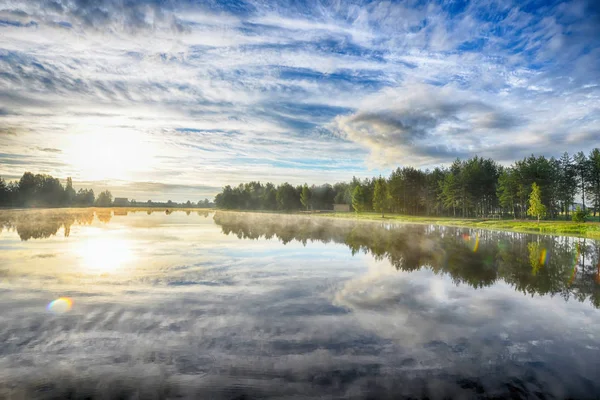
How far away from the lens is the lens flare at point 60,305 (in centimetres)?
1073

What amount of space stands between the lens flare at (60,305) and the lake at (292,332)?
8cm

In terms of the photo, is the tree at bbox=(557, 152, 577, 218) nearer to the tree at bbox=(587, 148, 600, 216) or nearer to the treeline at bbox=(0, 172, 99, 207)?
the tree at bbox=(587, 148, 600, 216)

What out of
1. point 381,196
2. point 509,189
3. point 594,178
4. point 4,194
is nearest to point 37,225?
point 381,196

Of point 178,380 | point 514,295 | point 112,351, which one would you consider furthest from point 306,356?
point 514,295

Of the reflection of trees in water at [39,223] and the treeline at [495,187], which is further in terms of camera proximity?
the treeline at [495,187]

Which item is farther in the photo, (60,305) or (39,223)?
(39,223)

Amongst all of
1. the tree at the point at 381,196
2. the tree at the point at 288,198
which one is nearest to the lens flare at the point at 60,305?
the tree at the point at 381,196

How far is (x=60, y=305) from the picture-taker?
1126cm

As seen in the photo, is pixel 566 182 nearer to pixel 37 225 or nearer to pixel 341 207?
pixel 341 207

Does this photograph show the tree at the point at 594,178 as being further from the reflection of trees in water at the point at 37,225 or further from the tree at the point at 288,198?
the tree at the point at 288,198

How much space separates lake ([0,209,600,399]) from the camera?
6.50 metres

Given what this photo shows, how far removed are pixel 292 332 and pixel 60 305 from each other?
8120 mm

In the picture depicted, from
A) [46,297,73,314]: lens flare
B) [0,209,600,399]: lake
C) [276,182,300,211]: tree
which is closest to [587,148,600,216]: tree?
[0,209,600,399]: lake

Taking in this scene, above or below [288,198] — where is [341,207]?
below
